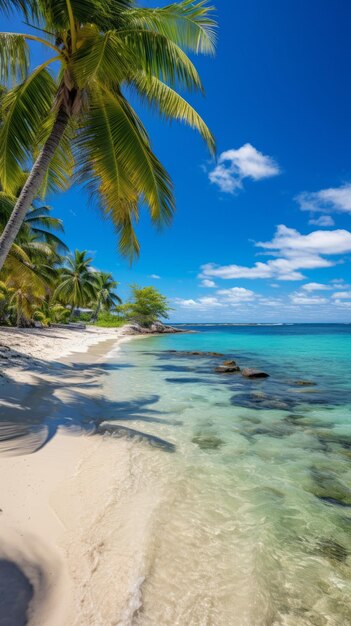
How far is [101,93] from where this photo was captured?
646 cm

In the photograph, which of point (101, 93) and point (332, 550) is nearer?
point (332, 550)

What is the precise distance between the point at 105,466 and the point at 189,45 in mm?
7933

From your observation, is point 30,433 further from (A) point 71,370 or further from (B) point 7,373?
(A) point 71,370

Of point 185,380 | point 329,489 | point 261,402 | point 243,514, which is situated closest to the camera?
point 243,514

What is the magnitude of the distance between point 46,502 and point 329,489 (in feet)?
10.7

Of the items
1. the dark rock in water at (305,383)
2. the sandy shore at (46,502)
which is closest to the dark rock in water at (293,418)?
the sandy shore at (46,502)

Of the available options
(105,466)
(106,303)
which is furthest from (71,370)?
(106,303)

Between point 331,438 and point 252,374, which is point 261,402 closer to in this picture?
point 331,438

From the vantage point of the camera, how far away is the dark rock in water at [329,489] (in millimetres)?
3495

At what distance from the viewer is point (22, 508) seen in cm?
270

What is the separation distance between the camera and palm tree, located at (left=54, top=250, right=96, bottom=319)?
35594 millimetres

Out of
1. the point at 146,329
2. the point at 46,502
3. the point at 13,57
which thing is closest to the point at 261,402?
the point at 46,502

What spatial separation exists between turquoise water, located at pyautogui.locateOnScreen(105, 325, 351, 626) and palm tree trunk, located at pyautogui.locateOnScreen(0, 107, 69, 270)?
12.7 feet

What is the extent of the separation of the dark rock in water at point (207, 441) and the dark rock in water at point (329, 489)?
1438 millimetres
